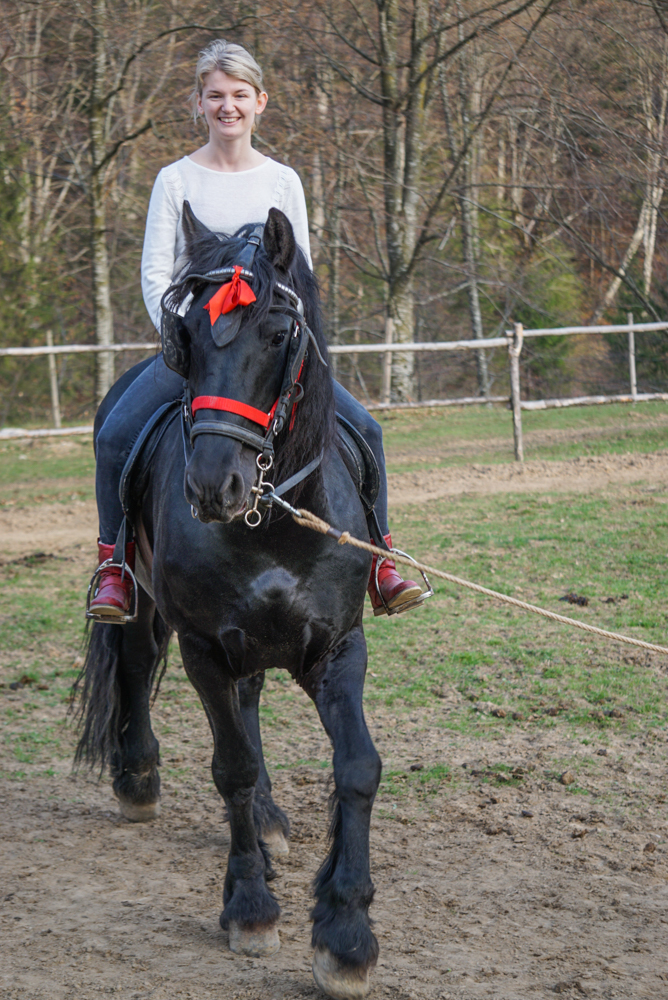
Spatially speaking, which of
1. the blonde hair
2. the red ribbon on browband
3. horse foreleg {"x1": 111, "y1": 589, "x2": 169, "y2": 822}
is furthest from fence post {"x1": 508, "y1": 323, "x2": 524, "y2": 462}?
the red ribbon on browband

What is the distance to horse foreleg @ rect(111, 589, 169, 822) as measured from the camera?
12.6ft

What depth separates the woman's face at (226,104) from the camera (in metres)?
3.21

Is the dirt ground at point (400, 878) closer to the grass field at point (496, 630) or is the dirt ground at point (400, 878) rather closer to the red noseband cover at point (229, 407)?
the grass field at point (496, 630)

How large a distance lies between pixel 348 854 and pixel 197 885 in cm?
89

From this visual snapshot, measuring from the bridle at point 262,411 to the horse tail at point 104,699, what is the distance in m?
1.65

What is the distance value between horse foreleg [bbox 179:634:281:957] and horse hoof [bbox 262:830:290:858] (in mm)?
456

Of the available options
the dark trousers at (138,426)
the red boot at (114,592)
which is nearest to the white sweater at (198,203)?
the dark trousers at (138,426)

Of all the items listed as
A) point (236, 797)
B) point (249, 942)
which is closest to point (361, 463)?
point (236, 797)

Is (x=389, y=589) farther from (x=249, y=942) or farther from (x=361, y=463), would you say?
(x=249, y=942)

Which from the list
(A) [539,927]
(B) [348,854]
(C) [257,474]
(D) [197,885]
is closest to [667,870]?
(A) [539,927]

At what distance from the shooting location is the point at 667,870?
309cm

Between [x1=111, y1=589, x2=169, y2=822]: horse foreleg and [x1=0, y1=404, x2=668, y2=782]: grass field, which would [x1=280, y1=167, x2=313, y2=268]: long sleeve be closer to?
[x1=111, y1=589, x2=169, y2=822]: horse foreleg

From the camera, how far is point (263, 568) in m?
2.72

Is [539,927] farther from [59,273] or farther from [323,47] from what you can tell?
[59,273]
